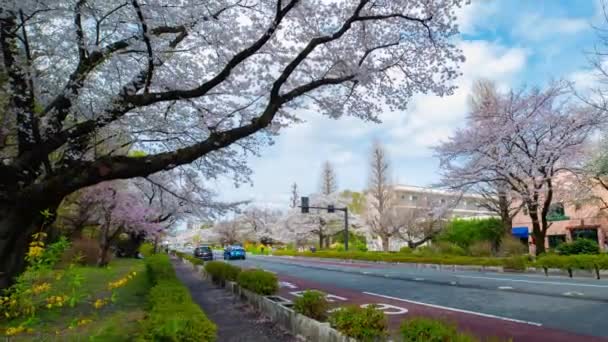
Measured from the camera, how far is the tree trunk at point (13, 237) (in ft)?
24.7

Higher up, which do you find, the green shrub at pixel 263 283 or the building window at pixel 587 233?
the building window at pixel 587 233

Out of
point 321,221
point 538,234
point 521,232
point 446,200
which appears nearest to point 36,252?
point 538,234

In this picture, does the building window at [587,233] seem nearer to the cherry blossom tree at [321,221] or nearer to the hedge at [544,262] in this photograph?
the hedge at [544,262]

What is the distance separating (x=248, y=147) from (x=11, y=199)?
215 inches

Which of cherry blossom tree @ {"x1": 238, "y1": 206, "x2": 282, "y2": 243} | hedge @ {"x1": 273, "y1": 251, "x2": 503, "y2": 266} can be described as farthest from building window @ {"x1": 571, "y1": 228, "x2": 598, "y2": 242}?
cherry blossom tree @ {"x1": 238, "y1": 206, "x2": 282, "y2": 243}

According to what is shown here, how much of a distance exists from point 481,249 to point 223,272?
21.2m

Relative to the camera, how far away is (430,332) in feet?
13.4

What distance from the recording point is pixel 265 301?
343 inches

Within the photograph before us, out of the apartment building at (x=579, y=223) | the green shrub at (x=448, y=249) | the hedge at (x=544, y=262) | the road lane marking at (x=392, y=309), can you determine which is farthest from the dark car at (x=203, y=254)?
the road lane marking at (x=392, y=309)

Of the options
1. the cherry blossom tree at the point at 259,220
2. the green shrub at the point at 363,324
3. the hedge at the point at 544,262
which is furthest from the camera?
the cherry blossom tree at the point at 259,220

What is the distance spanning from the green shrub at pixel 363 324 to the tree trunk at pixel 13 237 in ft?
20.4

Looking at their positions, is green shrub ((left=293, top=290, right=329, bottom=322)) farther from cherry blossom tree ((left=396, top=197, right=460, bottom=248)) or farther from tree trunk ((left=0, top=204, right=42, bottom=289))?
cherry blossom tree ((left=396, top=197, right=460, bottom=248))

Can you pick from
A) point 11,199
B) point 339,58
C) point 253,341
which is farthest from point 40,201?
point 339,58

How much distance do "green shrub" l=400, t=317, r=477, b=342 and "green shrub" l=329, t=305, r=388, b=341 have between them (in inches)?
17.0
